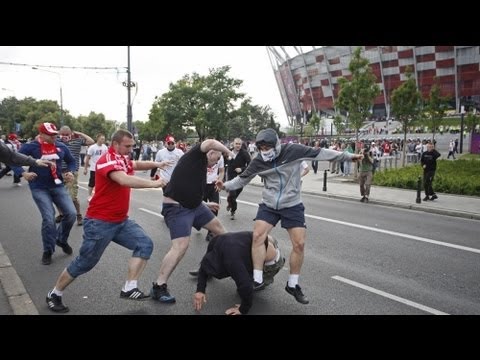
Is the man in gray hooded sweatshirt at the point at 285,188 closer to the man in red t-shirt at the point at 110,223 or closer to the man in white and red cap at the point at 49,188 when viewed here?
the man in red t-shirt at the point at 110,223

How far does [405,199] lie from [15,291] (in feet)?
36.7

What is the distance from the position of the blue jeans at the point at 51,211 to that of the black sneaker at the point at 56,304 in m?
1.93

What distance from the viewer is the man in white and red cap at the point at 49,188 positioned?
5891 mm

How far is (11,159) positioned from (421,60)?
7275cm

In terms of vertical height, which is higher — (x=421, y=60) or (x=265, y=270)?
(x=421, y=60)

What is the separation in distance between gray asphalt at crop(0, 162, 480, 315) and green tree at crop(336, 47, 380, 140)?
382 centimetres

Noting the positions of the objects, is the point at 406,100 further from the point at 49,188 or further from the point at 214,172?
the point at 49,188

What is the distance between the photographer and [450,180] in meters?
14.5

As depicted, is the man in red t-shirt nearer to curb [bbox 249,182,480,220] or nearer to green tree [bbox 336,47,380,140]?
curb [bbox 249,182,480,220]

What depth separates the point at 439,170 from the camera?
1831 centimetres

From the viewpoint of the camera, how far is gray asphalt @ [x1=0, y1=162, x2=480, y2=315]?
171 inches

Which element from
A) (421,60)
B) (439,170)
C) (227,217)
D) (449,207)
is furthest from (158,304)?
(421,60)

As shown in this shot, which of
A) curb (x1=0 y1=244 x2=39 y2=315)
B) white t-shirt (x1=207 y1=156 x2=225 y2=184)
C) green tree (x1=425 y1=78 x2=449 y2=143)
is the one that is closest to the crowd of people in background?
curb (x1=0 y1=244 x2=39 y2=315)
